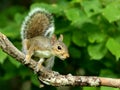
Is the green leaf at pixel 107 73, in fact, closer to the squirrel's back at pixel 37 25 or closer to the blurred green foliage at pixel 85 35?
the blurred green foliage at pixel 85 35

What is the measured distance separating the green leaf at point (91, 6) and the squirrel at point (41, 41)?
0.28 meters

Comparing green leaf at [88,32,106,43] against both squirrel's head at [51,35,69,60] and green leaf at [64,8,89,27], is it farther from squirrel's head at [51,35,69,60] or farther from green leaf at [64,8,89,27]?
squirrel's head at [51,35,69,60]

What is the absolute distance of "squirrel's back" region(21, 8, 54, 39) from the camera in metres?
2.45

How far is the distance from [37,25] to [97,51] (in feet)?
1.66

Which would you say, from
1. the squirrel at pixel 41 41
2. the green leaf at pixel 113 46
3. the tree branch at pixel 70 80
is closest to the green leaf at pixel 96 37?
the green leaf at pixel 113 46

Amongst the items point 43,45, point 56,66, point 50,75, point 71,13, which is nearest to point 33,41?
point 43,45

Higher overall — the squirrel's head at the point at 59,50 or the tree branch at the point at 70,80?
the squirrel's head at the point at 59,50

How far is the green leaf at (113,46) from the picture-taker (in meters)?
2.58

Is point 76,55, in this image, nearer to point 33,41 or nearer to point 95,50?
point 95,50

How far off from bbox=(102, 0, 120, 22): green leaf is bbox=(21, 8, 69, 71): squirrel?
1.14ft

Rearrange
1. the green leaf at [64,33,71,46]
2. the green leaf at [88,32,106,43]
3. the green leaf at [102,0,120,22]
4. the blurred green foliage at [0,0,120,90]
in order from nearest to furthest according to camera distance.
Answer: the green leaf at [102,0,120,22], the blurred green foliage at [0,0,120,90], the green leaf at [88,32,106,43], the green leaf at [64,33,71,46]

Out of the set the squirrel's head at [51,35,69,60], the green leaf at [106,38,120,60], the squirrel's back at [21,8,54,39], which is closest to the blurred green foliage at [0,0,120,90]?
the green leaf at [106,38,120,60]

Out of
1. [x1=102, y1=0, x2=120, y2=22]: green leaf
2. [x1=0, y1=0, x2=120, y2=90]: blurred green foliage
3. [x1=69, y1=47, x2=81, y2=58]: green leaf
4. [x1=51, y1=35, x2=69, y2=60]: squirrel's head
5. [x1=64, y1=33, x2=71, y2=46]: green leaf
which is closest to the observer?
[x1=51, y1=35, x2=69, y2=60]: squirrel's head

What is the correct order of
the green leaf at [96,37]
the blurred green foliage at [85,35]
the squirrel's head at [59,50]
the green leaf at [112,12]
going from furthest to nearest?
the green leaf at [96,37] → the blurred green foliage at [85,35] → the green leaf at [112,12] → the squirrel's head at [59,50]
